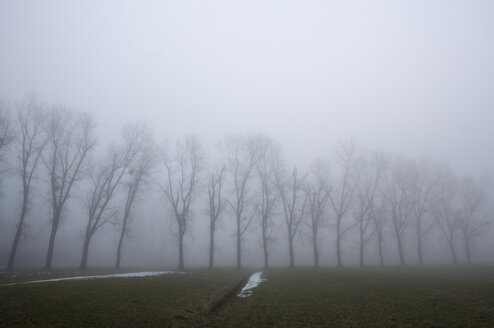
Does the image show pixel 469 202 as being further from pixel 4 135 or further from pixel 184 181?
pixel 4 135

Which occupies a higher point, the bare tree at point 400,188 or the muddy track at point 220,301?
the bare tree at point 400,188

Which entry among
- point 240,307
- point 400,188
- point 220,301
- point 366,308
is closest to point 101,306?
point 220,301

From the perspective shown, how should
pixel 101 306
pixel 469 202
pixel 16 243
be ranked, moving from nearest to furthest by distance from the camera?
1. pixel 101 306
2. pixel 16 243
3. pixel 469 202

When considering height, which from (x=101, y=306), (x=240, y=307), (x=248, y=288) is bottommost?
(x=248, y=288)

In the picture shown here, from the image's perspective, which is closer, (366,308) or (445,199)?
(366,308)

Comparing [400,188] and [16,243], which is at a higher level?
[400,188]

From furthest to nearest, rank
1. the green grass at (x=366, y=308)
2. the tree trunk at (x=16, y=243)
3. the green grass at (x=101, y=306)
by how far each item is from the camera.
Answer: the tree trunk at (x=16, y=243) → the green grass at (x=366, y=308) → the green grass at (x=101, y=306)

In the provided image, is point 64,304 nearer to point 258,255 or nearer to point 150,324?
point 150,324

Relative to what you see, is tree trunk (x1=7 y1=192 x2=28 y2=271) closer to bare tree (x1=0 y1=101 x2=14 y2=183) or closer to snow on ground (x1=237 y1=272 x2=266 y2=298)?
bare tree (x1=0 y1=101 x2=14 y2=183)

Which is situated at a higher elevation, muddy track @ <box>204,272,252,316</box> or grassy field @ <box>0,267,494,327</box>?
grassy field @ <box>0,267,494,327</box>

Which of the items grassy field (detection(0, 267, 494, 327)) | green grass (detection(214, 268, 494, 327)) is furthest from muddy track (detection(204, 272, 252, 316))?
green grass (detection(214, 268, 494, 327))

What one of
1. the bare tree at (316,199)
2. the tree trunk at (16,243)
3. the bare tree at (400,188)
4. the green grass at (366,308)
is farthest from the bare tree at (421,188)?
the tree trunk at (16,243)

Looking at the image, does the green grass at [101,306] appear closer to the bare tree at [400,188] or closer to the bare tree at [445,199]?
the bare tree at [400,188]

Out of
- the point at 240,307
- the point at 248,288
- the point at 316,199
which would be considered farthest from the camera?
the point at 316,199
